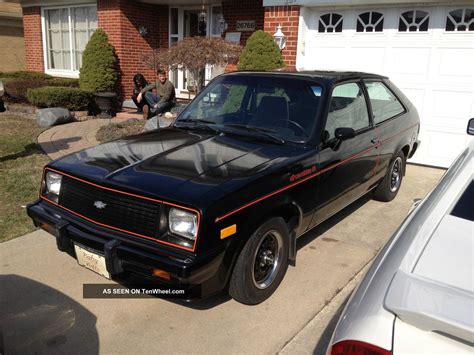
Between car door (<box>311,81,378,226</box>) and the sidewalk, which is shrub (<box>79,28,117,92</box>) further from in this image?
car door (<box>311,81,378,226</box>)

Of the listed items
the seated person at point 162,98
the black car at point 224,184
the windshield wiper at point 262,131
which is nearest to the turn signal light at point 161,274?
the black car at point 224,184

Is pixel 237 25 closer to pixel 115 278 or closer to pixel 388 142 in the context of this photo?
pixel 388 142

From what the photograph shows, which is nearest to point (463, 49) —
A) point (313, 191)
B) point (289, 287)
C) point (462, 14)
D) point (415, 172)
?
point (462, 14)

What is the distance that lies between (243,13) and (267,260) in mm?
8671

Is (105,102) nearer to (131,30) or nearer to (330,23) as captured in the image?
(131,30)

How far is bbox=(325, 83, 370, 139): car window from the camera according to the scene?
402 cm

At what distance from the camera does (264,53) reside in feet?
27.0

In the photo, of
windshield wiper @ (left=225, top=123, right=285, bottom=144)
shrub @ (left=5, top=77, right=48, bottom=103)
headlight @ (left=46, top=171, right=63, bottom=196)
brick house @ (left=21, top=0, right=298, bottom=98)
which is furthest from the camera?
shrub @ (left=5, top=77, right=48, bottom=103)

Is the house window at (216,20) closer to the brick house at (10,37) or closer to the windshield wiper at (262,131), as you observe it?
the windshield wiper at (262,131)

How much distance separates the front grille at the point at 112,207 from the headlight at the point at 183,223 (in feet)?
0.37

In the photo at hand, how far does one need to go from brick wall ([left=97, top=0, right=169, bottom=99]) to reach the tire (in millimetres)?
9779

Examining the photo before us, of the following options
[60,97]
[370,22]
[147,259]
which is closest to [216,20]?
[60,97]

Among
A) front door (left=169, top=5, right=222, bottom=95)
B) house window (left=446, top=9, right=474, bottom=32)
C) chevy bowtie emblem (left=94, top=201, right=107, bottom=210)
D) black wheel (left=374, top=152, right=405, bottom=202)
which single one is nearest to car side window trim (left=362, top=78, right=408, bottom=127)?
black wheel (left=374, top=152, right=405, bottom=202)

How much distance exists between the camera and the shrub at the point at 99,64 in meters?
11.6
